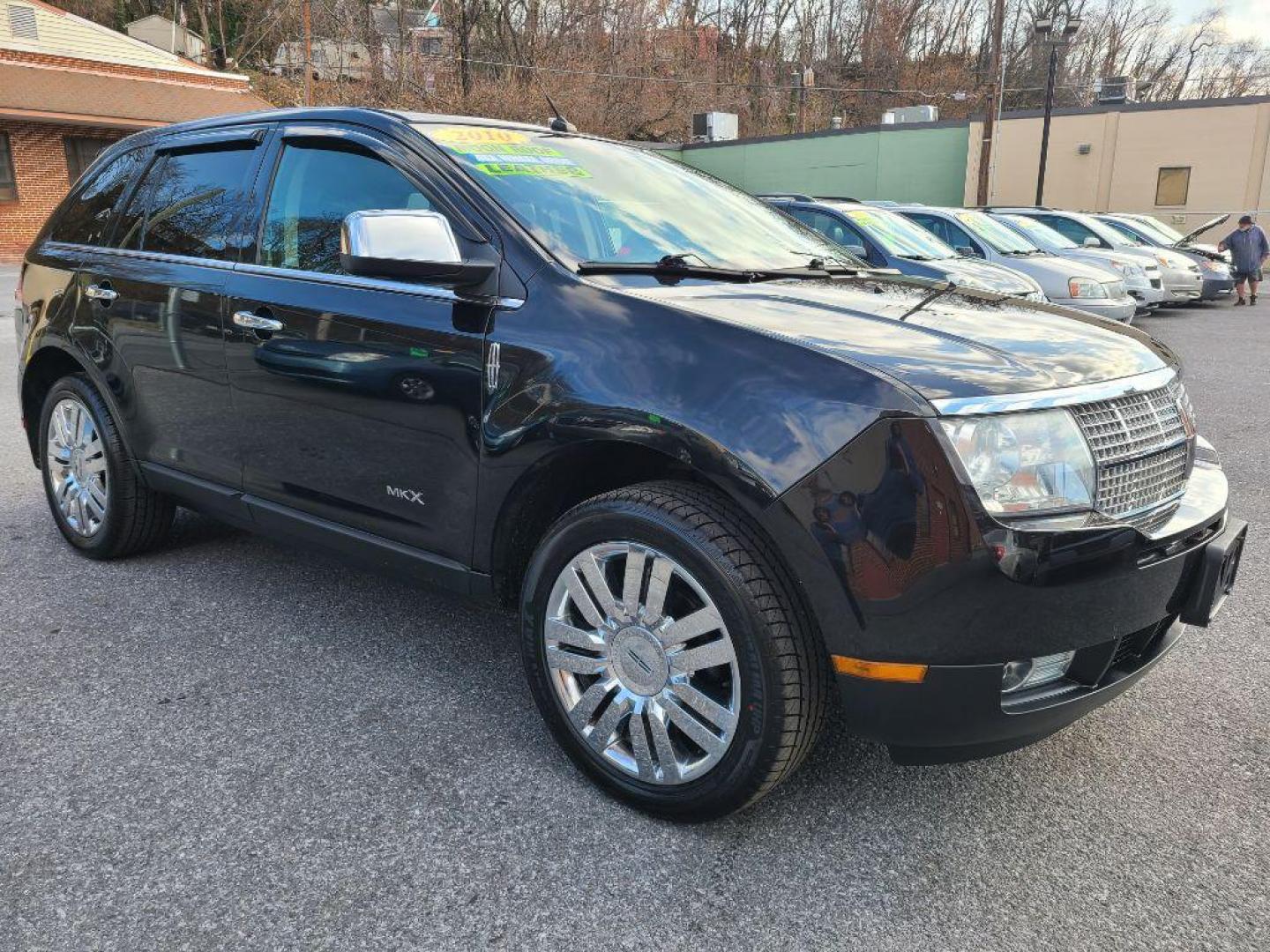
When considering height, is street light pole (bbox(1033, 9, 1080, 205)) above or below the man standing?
above

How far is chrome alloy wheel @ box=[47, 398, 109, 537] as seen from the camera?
4195 millimetres

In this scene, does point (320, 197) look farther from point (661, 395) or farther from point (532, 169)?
point (661, 395)

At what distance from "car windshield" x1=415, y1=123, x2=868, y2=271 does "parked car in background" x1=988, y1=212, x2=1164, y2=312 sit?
1222cm

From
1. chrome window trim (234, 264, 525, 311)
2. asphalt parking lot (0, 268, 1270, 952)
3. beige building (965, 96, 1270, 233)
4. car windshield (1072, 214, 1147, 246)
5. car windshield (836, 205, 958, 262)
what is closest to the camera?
asphalt parking lot (0, 268, 1270, 952)

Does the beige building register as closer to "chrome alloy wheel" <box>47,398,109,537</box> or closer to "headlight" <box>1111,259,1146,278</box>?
"headlight" <box>1111,259,1146,278</box>

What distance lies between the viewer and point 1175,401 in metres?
2.56

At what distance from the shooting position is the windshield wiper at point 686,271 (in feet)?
8.96

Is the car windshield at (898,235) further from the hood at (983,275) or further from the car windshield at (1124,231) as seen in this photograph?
the car windshield at (1124,231)

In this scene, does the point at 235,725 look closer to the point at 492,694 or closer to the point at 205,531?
the point at 492,694

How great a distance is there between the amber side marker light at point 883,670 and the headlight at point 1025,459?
1.22 ft

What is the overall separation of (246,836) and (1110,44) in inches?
2583

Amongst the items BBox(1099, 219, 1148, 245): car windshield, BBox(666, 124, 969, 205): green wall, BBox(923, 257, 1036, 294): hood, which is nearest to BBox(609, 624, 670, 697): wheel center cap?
BBox(923, 257, 1036, 294): hood

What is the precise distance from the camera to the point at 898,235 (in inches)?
401

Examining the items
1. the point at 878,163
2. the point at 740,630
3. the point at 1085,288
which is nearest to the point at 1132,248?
the point at 1085,288
